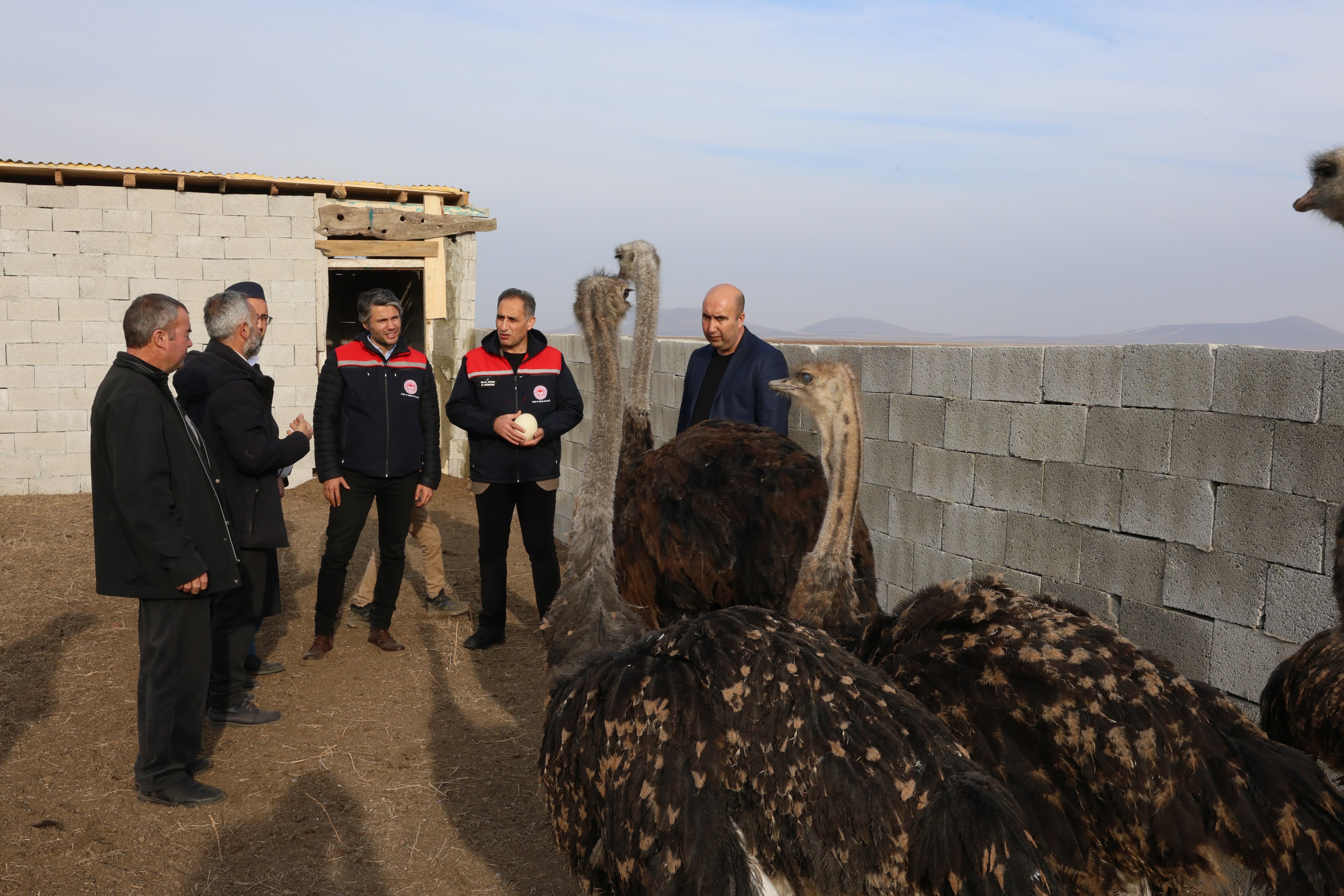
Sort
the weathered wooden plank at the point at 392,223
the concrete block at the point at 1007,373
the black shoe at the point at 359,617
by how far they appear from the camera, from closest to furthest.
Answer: the concrete block at the point at 1007,373 < the black shoe at the point at 359,617 < the weathered wooden plank at the point at 392,223

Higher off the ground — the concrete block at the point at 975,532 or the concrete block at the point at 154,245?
the concrete block at the point at 154,245

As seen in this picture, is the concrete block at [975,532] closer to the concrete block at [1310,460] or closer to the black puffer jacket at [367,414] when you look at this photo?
the concrete block at [1310,460]

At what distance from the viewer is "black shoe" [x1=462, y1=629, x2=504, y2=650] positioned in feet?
21.0

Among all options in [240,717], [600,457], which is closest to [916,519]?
[600,457]

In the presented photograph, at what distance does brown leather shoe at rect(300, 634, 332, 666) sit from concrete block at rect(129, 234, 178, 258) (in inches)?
262

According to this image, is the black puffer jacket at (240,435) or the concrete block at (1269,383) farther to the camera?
the black puffer jacket at (240,435)

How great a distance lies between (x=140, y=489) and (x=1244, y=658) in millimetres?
4050

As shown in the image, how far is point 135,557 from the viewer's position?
406 cm

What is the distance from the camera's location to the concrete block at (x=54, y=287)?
10930 millimetres

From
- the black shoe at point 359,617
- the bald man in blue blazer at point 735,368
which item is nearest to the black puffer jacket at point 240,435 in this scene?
the black shoe at point 359,617

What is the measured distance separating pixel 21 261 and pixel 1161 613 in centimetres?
1095

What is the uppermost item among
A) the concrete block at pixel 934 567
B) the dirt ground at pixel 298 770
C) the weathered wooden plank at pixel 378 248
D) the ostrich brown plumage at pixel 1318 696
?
the weathered wooden plank at pixel 378 248

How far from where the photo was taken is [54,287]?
11.0 metres

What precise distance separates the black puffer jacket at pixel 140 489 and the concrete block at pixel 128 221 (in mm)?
7955
